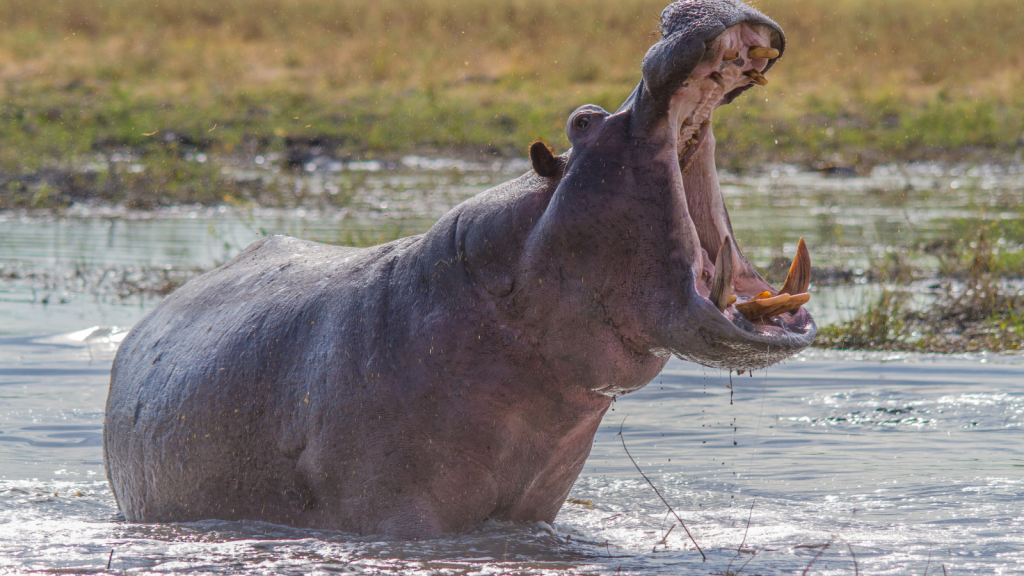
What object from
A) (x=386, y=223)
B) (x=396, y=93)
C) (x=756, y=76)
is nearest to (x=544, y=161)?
(x=756, y=76)

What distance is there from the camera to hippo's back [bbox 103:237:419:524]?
3.17 m

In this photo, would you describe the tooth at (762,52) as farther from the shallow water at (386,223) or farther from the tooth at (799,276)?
the shallow water at (386,223)

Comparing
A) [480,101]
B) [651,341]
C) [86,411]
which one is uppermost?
[480,101]

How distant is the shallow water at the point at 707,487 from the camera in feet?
10.6

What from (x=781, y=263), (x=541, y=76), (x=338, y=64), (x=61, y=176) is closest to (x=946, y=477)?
(x=781, y=263)

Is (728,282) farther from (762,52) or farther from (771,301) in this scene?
(762,52)

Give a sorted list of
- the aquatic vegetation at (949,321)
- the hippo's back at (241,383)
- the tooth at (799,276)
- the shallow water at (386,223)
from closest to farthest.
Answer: the tooth at (799,276), the hippo's back at (241,383), the aquatic vegetation at (949,321), the shallow water at (386,223)

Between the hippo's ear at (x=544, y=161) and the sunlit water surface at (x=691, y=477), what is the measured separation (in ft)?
3.16

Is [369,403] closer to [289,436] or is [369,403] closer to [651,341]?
[289,436]

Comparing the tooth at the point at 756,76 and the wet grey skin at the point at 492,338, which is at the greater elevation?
the tooth at the point at 756,76

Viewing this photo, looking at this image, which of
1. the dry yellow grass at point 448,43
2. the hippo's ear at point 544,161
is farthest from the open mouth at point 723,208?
the dry yellow grass at point 448,43

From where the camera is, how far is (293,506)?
3.17 meters

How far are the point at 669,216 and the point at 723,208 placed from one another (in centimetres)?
27

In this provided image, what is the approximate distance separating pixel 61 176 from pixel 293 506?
12.7 metres
